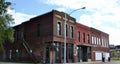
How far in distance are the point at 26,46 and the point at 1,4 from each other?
2428cm

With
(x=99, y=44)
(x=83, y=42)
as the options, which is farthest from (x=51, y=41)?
(x=99, y=44)

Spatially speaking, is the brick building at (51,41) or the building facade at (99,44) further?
the building facade at (99,44)

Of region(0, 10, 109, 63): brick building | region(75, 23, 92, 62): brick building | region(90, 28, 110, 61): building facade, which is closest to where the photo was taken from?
region(0, 10, 109, 63): brick building

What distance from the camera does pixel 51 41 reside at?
146ft

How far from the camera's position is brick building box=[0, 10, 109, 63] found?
4525cm

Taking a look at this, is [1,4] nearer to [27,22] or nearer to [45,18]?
[45,18]

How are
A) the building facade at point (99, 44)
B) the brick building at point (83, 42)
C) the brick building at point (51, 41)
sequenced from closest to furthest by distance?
the brick building at point (51, 41)
the brick building at point (83, 42)
the building facade at point (99, 44)

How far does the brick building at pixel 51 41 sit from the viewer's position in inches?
1781

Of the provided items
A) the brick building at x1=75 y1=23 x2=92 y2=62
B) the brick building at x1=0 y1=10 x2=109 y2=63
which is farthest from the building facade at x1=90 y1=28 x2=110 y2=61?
the brick building at x1=75 y1=23 x2=92 y2=62

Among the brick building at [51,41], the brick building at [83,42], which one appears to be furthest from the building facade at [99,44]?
the brick building at [83,42]

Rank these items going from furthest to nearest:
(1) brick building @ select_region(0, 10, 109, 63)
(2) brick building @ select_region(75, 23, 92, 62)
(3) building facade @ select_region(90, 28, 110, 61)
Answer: (3) building facade @ select_region(90, 28, 110, 61)
(2) brick building @ select_region(75, 23, 92, 62)
(1) brick building @ select_region(0, 10, 109, 63)

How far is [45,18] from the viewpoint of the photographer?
1841 inches

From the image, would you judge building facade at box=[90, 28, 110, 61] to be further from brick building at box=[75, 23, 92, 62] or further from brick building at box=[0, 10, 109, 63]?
brick building at box=[75, 23, 92, 62]

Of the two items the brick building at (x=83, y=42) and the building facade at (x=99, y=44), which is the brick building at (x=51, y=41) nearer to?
the brick building at (x=83, y=42)
